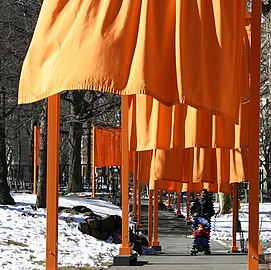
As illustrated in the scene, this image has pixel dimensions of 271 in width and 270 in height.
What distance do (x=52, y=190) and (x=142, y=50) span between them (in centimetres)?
166

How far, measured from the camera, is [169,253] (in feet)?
51.6

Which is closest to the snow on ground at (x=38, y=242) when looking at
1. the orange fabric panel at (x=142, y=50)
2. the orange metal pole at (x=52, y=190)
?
the orange metal pole at (x=52, y=190)

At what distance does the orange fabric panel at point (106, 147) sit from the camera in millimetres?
30956

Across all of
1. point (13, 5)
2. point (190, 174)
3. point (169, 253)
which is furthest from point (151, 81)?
point (13, 5)

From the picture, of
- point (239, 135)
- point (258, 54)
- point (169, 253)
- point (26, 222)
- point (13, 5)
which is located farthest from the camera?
point (13, 5)

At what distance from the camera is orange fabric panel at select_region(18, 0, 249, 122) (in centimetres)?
503

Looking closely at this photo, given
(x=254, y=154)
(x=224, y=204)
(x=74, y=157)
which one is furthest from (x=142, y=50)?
(x=74, y=157)

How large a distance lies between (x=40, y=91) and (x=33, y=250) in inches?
351

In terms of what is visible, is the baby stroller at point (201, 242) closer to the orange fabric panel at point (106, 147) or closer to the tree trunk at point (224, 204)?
the tree trunk at point (224, 204)

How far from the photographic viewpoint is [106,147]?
3216 cm

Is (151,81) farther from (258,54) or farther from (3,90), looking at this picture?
(3,90)

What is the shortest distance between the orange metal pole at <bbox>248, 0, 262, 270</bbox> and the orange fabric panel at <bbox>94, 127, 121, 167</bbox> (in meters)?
24.1

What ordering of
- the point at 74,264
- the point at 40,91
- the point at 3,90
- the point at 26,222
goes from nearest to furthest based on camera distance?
the point at 40,91 < the point at 74,264 < the point at 26,222 < the point at 3,90

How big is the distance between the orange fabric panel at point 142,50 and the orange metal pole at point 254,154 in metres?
0.41
